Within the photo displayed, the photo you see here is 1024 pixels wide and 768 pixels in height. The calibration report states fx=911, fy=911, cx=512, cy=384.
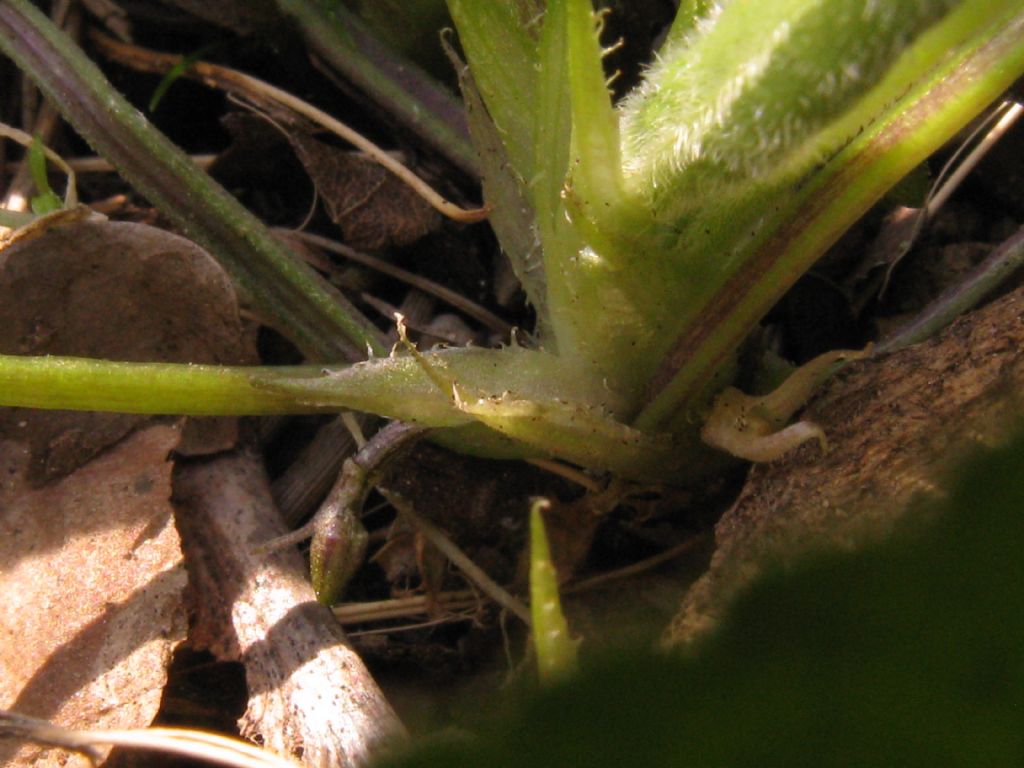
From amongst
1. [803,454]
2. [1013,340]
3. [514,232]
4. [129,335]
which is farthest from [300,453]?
[1013,340]

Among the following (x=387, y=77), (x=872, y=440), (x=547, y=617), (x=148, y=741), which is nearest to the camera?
(x=547, y=617)

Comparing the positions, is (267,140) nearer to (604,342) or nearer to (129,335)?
A: (129,335)

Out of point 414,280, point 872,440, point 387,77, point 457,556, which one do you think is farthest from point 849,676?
point 387,77

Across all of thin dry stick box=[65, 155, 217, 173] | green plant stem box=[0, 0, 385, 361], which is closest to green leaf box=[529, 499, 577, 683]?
green plant stem box=[0, 0, 385, 361]

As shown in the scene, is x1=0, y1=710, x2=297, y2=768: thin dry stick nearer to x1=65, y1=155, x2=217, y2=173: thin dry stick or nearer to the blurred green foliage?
the blurred green foliage

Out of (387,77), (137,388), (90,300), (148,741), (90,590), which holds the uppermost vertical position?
(387,77)

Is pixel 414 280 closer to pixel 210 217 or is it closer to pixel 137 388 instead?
pixel 210 217
